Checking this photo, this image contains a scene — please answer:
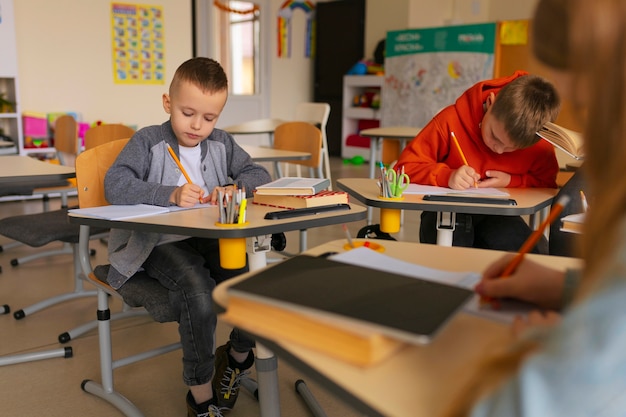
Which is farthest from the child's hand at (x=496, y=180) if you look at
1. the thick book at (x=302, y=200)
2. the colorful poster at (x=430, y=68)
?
the colorful poster at (x=430, y=68)

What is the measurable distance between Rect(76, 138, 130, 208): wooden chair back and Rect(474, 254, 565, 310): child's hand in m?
1.32

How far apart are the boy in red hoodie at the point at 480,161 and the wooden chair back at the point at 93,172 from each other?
0.97 m

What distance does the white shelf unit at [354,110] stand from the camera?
823 centimetres

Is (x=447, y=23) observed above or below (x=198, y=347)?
Answer: above

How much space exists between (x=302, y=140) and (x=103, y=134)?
1.06 m

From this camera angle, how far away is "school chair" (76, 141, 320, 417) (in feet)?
5.20

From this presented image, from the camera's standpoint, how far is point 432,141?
7.00 feet

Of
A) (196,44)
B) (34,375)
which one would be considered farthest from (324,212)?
(196,44)

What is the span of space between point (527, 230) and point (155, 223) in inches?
50.6

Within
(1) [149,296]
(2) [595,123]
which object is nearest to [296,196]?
(1) [149,296]

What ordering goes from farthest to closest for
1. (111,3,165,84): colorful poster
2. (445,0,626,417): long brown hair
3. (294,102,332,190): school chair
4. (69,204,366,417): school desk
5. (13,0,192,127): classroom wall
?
(111,3,165,84): colorful poster, (13,0,192,127): classroom wall, (294,102,332,190): school chair, (69,204,366,417): school desk, (445,0,626,417): long brown hair

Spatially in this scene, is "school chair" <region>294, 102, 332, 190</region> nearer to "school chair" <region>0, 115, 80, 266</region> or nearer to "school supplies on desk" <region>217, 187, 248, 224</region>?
"school chair" <region>0, 115, 80, 266</region>

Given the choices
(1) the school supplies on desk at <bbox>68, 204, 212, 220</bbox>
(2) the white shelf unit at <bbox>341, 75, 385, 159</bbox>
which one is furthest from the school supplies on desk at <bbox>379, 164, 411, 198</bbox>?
(2) the white shelf unit at <bbox>341, 75, 385, 159</bbox>

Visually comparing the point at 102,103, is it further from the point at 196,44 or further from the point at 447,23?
the point at 447,23
